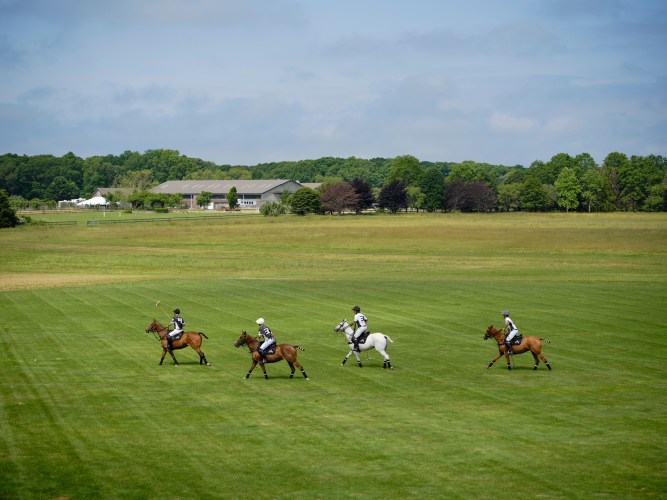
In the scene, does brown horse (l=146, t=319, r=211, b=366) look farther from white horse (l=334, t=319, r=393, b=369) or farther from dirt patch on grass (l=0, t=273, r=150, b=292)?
dirt patch on grass (l=0, t=273, r=150, b=292)

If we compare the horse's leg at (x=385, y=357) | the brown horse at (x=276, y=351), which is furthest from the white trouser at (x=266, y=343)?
the horse's leg at (x=385, y=357)

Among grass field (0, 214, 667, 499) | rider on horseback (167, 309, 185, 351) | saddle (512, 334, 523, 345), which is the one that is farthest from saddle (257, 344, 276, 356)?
saddle (512, 334, 523, 345)

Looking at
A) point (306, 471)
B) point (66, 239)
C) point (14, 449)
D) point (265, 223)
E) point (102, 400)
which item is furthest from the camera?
point (265, 223)

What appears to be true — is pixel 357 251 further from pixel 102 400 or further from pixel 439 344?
pixel 102 400

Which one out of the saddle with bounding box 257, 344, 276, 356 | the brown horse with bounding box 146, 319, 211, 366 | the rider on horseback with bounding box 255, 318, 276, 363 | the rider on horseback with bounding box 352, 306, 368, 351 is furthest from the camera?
the brown horse with bounding box 146, 319, 211, 366

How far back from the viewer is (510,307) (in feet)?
169

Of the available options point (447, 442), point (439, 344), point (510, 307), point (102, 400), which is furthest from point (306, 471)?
point (510, 307)

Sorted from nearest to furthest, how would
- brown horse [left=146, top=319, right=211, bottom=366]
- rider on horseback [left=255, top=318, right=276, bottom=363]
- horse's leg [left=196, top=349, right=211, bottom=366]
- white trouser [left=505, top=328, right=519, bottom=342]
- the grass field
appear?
the grass field, rider on horseback [left=255, top=318, right=276, bottom=363], white trouser [left=505, top=328, right=519, bottom=342], brown horse [left=146, top=319, right=211, bottom=366], horse's leg [left=196, top=349, right=211, bottom=366]

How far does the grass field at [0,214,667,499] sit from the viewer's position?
790 inches

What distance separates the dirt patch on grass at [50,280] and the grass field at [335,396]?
0.99 m

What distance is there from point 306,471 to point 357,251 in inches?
3319

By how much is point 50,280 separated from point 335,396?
49.6m

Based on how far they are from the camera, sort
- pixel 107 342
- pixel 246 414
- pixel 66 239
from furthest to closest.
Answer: pixel 66 239 → pixel 107 342 → pixel 246 414

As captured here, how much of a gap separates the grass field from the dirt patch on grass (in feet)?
3.24
